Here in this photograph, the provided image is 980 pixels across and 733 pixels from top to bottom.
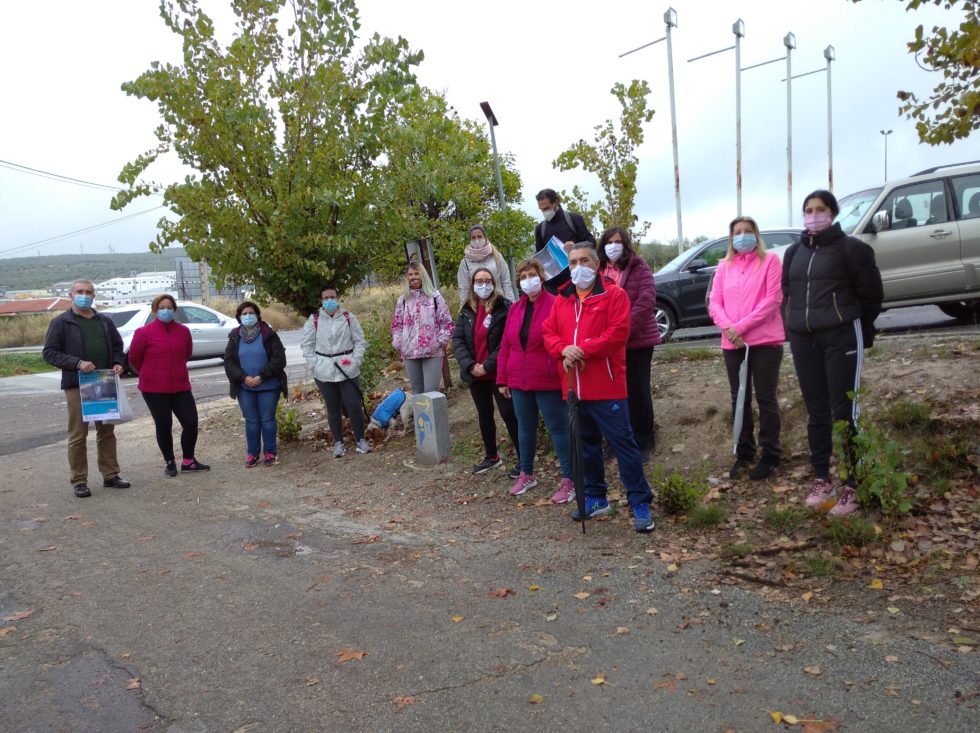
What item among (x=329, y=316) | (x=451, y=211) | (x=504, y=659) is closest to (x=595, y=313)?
(x=504, y=659)

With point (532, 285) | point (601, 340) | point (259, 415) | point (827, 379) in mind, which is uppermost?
point (532, 285)

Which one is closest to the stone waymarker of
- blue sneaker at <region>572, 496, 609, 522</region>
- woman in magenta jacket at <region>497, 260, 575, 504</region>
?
woman in magenta jacket at <region>497, 260, 575, 504</region>

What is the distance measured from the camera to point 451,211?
16297 mm

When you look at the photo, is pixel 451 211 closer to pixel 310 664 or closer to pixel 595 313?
pixel 595 313

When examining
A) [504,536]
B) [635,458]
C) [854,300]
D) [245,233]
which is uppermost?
[245,233]

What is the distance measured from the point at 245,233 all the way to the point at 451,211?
7109 mm

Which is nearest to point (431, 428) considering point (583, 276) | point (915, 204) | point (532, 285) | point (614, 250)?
point (532, 285)

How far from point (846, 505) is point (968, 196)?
22.5 ft

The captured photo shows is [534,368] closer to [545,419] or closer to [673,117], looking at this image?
[545,419]

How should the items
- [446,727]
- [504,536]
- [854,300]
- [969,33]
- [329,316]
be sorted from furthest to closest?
[329,316] < [504,536] < [854,300] < [969,33] < [446,727]

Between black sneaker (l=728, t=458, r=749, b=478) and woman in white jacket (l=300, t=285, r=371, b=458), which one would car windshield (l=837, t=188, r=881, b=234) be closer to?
black sneaker (l=728, t=458, r=749, b=478)

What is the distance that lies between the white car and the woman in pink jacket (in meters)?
17.1

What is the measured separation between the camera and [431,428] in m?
8.53

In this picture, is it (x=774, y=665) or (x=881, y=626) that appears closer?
(x=774, y=665)
